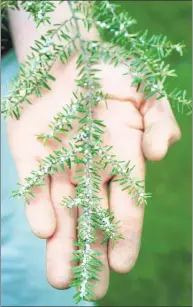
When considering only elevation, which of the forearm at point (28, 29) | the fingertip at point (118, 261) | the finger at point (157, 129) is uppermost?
the forearm at point (28, 29)

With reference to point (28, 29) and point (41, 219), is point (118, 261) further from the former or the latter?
point (28, 29)

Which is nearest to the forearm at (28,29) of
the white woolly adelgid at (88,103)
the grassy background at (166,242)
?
the white woolly adelgid at (88,103)

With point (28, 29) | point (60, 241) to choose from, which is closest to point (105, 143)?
point (60, 241)

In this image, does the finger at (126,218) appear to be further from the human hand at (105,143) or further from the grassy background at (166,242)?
the grassy background at (166,242)

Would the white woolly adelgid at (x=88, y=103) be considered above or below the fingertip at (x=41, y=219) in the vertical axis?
above

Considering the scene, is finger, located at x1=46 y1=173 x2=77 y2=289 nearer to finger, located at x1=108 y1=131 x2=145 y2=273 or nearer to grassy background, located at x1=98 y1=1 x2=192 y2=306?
finger, located at x1=108 y1=131 x2=145 y2=273
